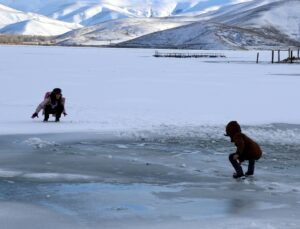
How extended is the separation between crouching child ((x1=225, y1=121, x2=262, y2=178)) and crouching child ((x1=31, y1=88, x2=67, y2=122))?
21.7ft

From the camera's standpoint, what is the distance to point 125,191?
27.1 feet

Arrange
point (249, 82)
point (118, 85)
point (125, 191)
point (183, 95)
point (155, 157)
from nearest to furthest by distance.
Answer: point (125, 191), point (155, 157), point (183, 95), point (118, 85), point (249, 82)

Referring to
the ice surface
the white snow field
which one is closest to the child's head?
the white snow field

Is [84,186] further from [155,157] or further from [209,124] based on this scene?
[209,124]

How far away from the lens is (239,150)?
9.20 meters

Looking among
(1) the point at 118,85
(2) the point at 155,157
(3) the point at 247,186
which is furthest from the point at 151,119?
(1) the point at 118,85

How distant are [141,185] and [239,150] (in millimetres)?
1494

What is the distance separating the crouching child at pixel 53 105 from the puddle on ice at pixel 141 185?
232 centimetres

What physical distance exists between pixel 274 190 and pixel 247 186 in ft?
1.23

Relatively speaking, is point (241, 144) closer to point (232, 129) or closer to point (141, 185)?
point (232, 129)

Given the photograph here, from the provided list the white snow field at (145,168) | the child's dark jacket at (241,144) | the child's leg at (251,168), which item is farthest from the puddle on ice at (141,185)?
the child's dark jacket at (241,144)

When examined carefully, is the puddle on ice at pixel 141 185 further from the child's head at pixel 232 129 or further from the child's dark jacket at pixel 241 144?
the child's head at pixel 232 129

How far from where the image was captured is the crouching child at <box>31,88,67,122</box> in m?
15.1

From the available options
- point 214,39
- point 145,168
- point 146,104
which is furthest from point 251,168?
point 214,39
